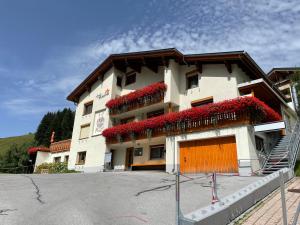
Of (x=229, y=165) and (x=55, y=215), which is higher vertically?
(x=229, y=165)

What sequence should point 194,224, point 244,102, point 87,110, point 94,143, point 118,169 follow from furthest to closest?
point 87,110 < point 94,143 < point 118,169 < point 244,102 < point 194,224

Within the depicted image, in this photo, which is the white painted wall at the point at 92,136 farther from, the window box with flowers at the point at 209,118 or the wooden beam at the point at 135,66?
the window box with flowers at the point at 209,118

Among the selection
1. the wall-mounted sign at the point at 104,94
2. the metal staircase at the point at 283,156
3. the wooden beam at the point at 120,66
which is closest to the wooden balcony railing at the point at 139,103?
the wall-mounted sign at the point at 104,94

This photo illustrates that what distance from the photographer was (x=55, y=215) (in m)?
6.25

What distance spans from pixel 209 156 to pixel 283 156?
4043 millimetres

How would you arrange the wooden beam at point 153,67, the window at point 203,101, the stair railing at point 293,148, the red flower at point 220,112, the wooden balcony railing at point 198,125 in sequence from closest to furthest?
the stair railing at point 293,148 < the red flower at point 220,112 < the wooden balcony railing at point 198,125 < the window at point 203,101 < the wooden beam at point 153,67

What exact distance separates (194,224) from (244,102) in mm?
11133

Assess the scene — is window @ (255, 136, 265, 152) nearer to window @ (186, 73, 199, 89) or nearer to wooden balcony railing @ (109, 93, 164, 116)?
window @ (186, 73, 199, 89)

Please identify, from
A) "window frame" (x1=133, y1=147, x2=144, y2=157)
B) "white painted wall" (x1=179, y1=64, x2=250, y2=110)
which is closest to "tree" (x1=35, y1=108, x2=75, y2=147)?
"window frame" (x1=133, y1=147, x2=144, y2=157)

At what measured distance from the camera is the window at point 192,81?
2019cm

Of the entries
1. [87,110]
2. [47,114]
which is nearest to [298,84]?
[87,110]

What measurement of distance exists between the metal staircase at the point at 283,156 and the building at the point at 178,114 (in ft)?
1.61

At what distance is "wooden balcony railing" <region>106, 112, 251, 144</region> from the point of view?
1508 centimetres

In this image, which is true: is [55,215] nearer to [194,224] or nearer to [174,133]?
[194,224]
